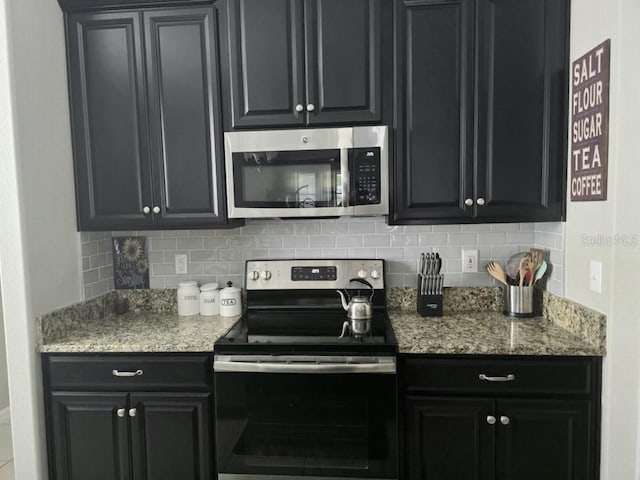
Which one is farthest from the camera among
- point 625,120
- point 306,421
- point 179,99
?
point 179,99

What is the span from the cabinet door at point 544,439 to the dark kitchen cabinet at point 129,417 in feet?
3.93

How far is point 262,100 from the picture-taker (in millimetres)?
2125

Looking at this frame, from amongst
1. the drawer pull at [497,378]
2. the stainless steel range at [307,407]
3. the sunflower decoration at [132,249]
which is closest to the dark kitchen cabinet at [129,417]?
the stainless steel range at [307,407]

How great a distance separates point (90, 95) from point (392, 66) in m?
1.42

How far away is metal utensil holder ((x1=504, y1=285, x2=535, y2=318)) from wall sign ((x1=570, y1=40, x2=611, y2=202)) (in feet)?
1.59

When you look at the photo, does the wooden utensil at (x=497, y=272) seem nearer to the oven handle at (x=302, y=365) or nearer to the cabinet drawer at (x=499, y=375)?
the cabinet drawer at (x=499, y=375)

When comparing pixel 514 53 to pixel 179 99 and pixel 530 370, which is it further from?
pixel 179 99

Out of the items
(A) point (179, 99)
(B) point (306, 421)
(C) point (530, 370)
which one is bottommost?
(B) point (306, 421)

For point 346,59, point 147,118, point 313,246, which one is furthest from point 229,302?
point 346,59

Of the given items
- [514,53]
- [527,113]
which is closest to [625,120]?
[527,113]

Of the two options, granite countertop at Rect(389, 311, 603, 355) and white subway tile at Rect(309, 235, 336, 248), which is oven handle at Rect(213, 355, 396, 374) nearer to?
granite countertop at Rect(389, 311, 603, 355)

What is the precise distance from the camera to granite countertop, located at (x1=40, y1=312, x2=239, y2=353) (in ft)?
6.42

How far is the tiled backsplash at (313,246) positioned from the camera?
2.42 metres

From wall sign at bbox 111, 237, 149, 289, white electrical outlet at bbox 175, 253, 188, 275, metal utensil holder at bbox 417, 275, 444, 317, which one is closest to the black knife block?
metal utensil holder at bbox 417, 275, 444, 317
